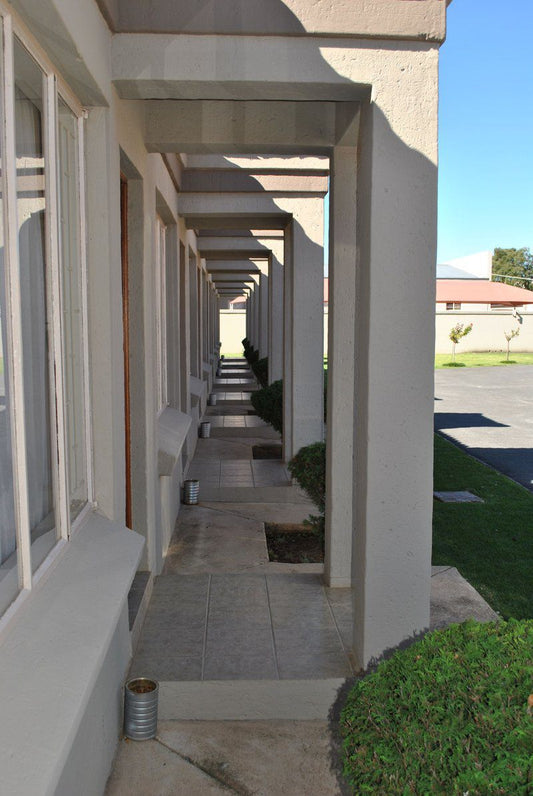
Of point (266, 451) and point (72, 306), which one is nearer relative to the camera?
point (72, 306)

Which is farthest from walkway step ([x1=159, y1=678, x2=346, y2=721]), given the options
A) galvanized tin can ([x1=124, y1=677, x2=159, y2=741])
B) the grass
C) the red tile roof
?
the red tile roof

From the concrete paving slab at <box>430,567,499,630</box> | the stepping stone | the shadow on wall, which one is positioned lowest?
the stepping stone

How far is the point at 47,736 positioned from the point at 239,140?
4619 mm

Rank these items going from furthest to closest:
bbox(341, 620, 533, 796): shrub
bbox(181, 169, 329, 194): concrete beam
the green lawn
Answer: bbox(181, 169, 329, 194): concrete beam, the green lawn, bbox(341, 620, 533, 796): shrub

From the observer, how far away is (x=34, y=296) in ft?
10.3

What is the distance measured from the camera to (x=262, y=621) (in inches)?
208

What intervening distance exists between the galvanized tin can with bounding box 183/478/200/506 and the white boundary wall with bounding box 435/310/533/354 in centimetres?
3391

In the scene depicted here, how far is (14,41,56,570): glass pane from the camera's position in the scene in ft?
9.66

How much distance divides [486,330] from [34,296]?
41774 millimetres

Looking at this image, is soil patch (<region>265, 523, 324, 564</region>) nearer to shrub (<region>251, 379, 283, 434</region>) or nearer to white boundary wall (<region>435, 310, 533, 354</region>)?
shrub (<region>251, 379, 283, 434</region>)

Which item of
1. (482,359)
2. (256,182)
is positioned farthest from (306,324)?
(482,359)

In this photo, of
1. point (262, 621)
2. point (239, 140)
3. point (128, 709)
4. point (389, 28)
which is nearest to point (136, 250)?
point (239, 140)

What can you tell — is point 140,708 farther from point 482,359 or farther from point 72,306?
point 482,359

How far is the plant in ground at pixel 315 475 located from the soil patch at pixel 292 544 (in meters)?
0.30
